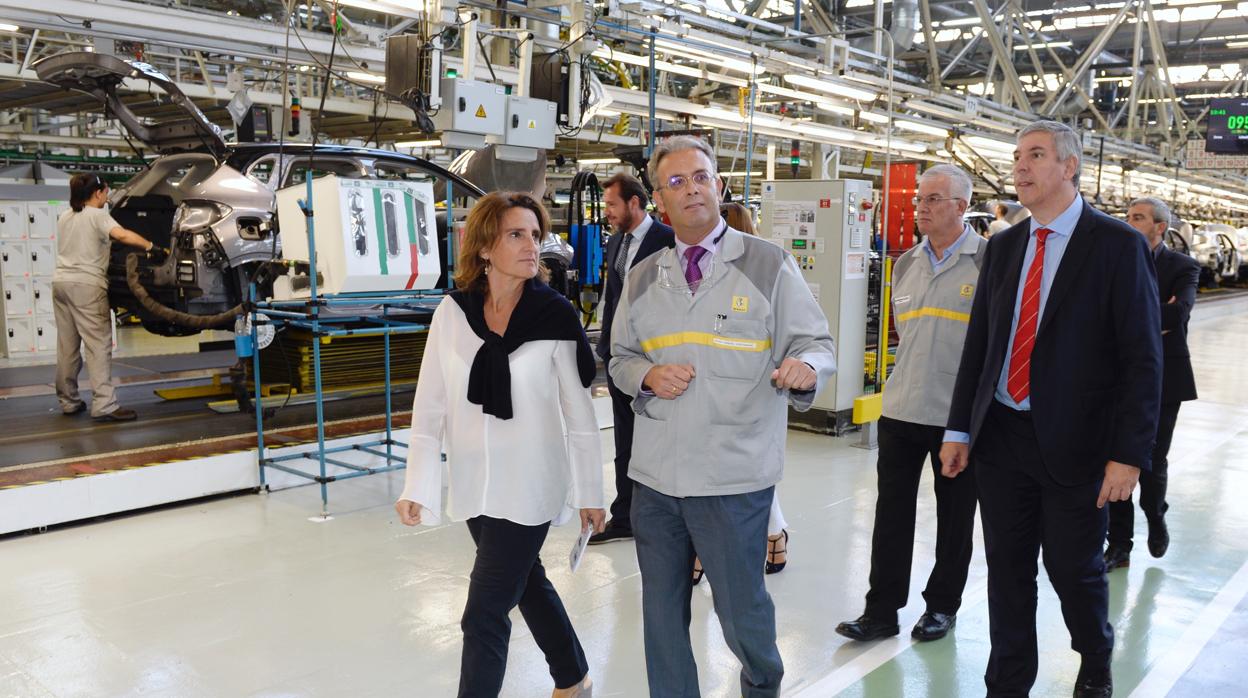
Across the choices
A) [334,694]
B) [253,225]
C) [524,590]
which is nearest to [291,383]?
[253,225]

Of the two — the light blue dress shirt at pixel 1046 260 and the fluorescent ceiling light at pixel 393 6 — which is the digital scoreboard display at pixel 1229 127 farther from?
the light blue dress shirt at pixel 1046 260

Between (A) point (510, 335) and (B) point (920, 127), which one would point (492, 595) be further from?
(B) point (920, 127)

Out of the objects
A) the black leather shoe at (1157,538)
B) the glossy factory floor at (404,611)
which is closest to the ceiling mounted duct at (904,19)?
the glossy factory floor at (404,611)

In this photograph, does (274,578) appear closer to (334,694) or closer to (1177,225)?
(334,694)

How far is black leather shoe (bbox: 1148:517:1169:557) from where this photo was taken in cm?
430

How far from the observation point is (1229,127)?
11789 millimetres

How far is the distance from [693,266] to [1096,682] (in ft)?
5.82

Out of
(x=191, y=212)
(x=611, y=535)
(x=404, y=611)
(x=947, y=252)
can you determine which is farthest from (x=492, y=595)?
(x=191, y=212)

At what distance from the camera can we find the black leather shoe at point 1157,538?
169 inches

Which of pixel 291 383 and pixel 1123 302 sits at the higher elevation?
pixel 1123 302

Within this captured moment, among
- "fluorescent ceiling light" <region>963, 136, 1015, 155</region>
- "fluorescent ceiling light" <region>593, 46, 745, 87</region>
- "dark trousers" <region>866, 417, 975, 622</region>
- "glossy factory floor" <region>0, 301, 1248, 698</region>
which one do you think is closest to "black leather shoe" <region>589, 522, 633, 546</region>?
"glossy factory floor" <region>0, 301, 1248, 698</region>

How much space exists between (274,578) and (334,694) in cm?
119

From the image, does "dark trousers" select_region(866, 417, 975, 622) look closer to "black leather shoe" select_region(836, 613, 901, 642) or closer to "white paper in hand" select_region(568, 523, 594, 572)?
"black leather shoe" select_region(836, 613, 901, 642)

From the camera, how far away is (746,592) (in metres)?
2.25
